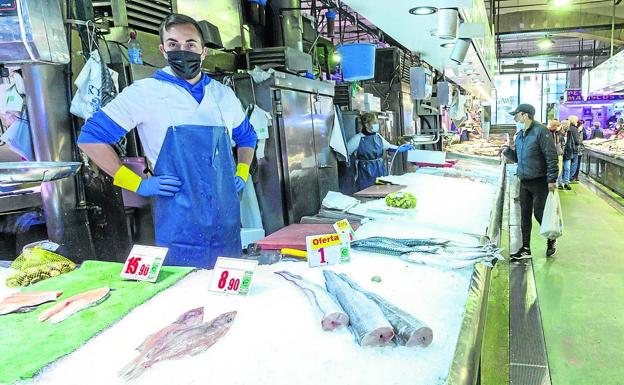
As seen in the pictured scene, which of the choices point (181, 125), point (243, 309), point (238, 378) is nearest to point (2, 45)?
point (181, 125)

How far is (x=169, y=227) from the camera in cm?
240

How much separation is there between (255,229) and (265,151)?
74 cm

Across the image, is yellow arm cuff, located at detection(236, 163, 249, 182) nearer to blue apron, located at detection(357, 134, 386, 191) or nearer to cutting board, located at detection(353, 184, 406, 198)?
cutting board, located at detection(353, 184, 406, 198)

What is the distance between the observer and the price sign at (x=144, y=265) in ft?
5.30

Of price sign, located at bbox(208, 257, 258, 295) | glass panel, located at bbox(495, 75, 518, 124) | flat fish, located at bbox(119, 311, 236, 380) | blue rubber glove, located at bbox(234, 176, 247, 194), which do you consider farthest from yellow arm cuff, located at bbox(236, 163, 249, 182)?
glass panel, located at bbox(495, 75, 518, 124)

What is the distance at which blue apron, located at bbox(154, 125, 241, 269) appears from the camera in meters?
2.36

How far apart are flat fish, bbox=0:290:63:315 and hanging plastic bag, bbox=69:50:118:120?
1650 millimetres

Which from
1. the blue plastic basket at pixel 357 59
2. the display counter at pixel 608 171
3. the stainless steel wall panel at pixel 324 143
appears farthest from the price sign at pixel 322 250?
the display counter at pixel 608 171

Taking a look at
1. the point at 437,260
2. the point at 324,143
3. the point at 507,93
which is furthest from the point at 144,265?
the point at 507,93

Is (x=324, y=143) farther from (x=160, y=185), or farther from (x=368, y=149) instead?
(x=160, y=185)

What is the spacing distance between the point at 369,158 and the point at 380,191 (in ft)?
7.90

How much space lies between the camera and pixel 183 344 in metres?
1.13

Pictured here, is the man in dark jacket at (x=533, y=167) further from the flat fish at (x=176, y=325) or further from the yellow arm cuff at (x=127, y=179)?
the flat fish at (x=176, y=325)

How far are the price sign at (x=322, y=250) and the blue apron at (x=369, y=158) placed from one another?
4.27 metres
